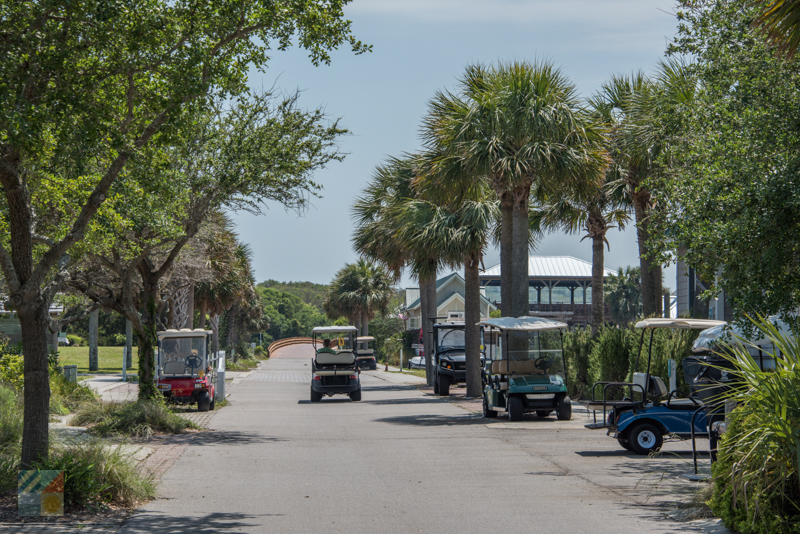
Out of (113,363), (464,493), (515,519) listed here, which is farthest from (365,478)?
(113,363)

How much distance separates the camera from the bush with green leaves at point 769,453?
618 cm

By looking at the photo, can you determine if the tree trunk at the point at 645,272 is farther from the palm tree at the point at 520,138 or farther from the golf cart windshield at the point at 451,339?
the golf cart windshield at the point at 451,339

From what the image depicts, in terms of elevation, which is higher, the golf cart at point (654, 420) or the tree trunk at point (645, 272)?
the tree trunk at point (645, 272)

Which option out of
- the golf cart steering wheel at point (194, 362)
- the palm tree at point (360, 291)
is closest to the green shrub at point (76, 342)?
the palm tree at point (360, 291)

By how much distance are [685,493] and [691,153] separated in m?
4.48

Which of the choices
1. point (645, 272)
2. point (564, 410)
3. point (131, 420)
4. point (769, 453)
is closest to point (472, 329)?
point (645, 272)

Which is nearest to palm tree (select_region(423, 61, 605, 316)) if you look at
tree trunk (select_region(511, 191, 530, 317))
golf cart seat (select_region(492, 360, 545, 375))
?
tree trunk (select_region(511, 191, 530, 317))

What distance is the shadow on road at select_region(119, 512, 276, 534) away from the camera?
7398 millimetres

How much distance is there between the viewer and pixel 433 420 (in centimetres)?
1848

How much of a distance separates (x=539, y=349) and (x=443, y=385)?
8.18 metres

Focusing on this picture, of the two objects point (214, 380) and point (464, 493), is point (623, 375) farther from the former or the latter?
point (464, 493)

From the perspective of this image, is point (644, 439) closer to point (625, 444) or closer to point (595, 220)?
point (625, 444)

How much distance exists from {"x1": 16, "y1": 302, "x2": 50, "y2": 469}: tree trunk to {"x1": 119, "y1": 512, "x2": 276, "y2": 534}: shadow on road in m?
1.37

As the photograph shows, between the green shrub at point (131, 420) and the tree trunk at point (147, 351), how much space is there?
1.28ft
